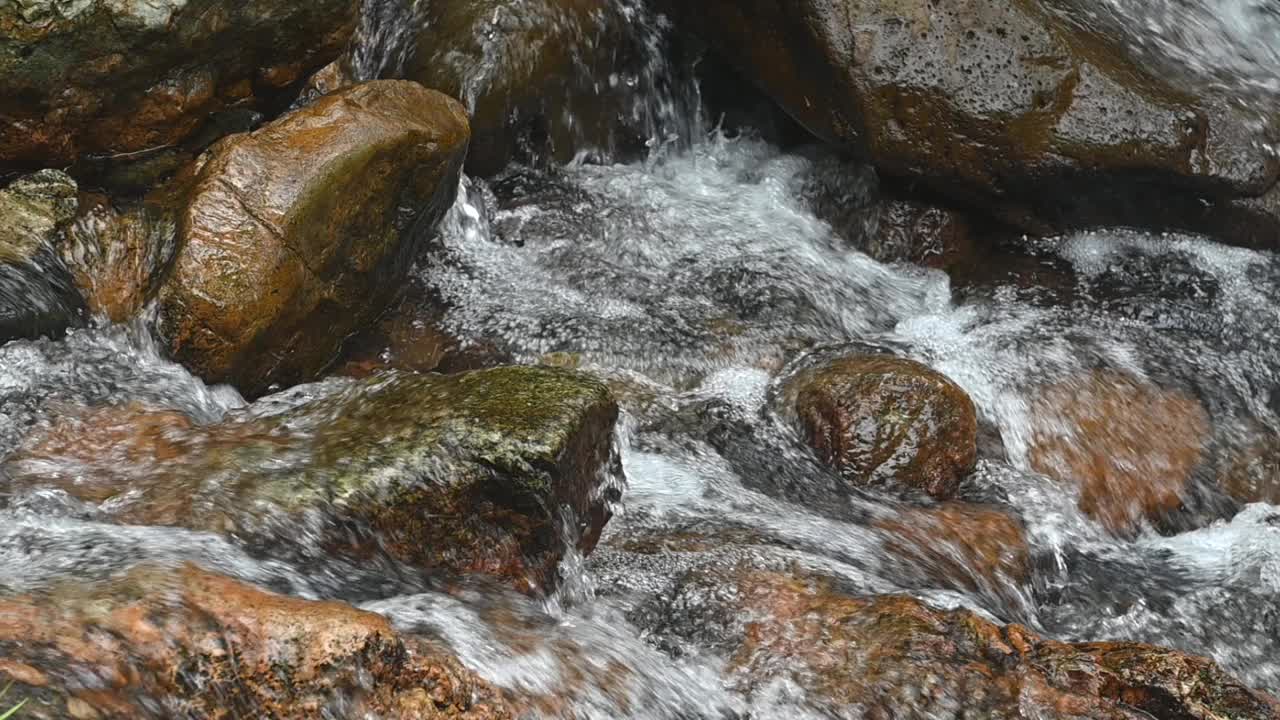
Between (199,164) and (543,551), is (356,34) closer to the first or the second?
(199,164)

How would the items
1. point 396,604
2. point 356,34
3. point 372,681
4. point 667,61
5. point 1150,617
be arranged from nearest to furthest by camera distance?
point 372,681 → point 396,604 → point 1150,617 → point 356,34 → point 667,61

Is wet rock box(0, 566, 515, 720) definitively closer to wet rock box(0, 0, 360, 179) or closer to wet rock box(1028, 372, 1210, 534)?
wet rock box(0, 0, 360, 179)

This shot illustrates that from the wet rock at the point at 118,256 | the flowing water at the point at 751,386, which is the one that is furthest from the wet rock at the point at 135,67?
the flowing water at the point at 751,386

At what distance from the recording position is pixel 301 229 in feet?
16.8

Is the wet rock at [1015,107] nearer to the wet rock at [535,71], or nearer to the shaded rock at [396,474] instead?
the wet rock at [535,71]

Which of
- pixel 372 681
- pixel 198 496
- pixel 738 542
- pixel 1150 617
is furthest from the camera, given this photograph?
pixel 1150 617

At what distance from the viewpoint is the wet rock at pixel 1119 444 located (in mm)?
5680

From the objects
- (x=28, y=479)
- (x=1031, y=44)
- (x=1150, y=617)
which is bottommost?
(x=28, y=479)

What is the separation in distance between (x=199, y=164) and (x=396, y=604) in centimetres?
264

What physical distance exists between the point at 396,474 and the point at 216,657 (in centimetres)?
119

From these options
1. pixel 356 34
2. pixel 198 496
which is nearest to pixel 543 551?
pixel 198 496

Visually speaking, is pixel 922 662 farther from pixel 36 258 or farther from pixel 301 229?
pixel 36 258

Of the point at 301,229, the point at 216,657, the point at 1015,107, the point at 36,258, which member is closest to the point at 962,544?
the point at 1015,107

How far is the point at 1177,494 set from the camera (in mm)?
5777
